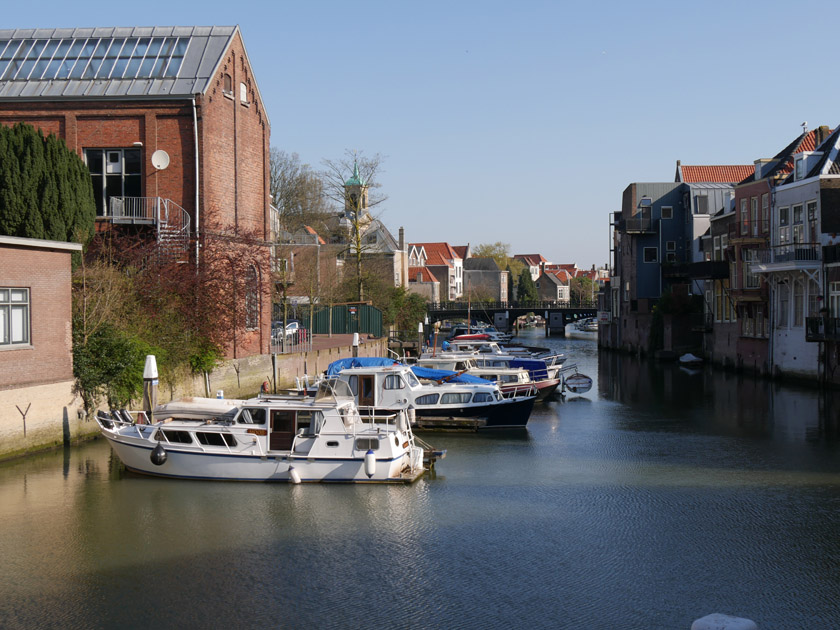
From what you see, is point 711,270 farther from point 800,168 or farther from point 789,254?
point 789,254

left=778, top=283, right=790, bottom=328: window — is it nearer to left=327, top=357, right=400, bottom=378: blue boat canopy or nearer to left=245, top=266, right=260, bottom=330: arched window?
left=327, top=357, right=400, bottom=378: blue boat canopy

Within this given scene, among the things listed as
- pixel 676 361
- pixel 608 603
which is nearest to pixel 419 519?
pixel 608 603

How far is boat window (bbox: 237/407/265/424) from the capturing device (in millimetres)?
22441

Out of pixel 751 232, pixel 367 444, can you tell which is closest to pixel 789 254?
pixel 751 232

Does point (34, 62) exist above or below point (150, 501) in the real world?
above

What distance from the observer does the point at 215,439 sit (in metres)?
22.4

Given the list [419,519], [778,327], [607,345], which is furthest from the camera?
[607,345]

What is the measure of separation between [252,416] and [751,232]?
3754 cm

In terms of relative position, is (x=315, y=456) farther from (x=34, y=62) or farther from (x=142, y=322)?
(x=34, y=62)

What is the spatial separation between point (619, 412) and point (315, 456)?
753 inches

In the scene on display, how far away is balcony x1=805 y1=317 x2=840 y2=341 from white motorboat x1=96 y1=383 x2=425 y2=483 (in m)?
26.0

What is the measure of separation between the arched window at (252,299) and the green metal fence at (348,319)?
23291 mm

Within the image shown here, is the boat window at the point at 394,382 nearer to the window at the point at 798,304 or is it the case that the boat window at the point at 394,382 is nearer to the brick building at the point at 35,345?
the brick building at the point at 35,345

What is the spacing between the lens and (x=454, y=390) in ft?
102
